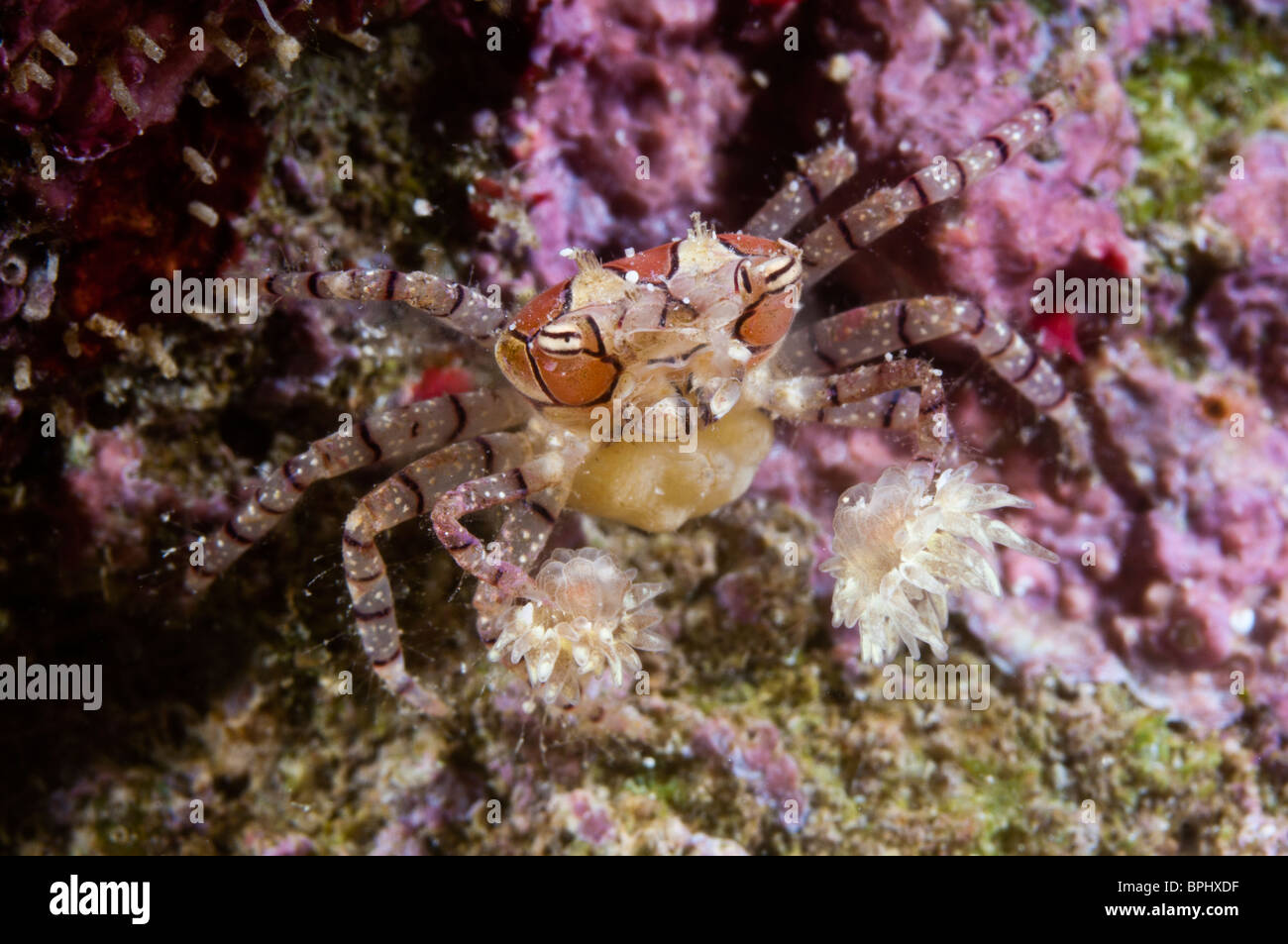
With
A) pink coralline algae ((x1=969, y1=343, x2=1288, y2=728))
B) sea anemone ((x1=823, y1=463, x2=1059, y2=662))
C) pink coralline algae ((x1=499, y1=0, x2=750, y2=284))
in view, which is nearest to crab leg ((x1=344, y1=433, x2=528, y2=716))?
pink coralline algae ((x1=499, y1=0, x2=750, y2=284))

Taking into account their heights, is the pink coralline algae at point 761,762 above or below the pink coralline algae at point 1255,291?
below

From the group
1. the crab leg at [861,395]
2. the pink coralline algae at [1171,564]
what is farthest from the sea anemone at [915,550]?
the pink coralline algae at [1171,564]

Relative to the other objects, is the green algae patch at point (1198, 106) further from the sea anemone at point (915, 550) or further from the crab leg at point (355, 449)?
the crab leg at point (355, 449)

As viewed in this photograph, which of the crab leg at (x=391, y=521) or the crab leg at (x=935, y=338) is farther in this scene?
the crab leg at (x=935, y=338)

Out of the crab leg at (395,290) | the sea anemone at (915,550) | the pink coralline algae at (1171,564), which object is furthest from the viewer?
the pink coralline algae at (1171,564)

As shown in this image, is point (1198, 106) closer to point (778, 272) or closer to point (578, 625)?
point (778, 272)

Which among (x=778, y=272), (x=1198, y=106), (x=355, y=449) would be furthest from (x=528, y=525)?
(x=1198, y=106)
